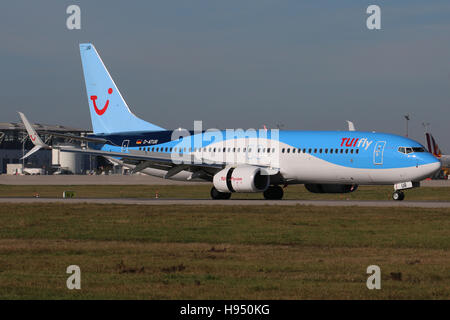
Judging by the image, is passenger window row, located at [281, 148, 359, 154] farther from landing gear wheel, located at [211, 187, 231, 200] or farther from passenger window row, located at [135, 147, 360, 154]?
landing gear wheel, located at [211, 187, 231, 200]

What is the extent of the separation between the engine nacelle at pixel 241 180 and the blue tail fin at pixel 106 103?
400 inches

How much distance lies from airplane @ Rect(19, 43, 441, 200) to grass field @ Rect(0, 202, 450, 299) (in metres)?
7.39

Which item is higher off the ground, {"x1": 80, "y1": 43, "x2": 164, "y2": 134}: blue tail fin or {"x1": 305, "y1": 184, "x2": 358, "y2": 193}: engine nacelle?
{"x1": 80, "y1": 43, "x2": 164, "y2": 134}: blue tail fin

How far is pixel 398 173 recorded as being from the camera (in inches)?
1650

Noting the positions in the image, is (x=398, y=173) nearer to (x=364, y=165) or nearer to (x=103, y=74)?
(x=364, y=165)

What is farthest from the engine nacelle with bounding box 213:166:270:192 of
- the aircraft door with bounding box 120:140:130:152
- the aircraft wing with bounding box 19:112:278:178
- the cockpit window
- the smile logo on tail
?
the smile logo on tail

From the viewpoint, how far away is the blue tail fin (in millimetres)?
52969

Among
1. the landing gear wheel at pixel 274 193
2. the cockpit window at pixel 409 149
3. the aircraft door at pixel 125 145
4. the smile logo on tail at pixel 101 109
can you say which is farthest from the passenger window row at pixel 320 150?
the smile logo on tail at pixel 101 109

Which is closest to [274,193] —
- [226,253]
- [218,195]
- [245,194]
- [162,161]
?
[218,195]

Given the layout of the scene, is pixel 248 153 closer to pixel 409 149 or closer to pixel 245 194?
pixel 245 194

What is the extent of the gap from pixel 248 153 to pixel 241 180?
13.6 ft
